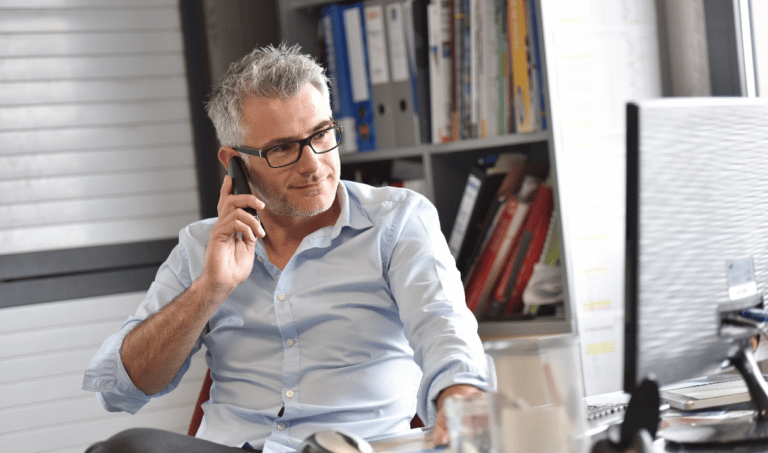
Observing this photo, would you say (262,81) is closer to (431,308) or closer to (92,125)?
(431,308)

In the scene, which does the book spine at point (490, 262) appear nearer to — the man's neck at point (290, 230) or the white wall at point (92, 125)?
the man's neck at point (290, 230)

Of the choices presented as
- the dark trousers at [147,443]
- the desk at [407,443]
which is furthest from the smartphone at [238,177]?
the desk at [407,443]

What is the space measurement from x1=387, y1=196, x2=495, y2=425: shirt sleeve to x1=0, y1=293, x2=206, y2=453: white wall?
5.23ft

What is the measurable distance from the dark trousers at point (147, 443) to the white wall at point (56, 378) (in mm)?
1620

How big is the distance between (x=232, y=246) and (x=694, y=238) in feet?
3.02

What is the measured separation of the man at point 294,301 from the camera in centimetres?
146

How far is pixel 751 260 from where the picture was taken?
0.91 meters

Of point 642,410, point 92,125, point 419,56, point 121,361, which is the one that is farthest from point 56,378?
point 642,410

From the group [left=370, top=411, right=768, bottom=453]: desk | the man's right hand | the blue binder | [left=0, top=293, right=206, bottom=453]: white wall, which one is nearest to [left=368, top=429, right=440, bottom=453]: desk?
[left=370, top=411, right=768, bottom=453]: desk

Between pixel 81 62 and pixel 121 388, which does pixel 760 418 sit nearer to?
pixel 121 388

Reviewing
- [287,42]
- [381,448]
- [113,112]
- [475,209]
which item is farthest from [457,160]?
[381,448]

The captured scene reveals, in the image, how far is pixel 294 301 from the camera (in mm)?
1505

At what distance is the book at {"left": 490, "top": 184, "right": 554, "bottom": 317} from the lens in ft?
7.27

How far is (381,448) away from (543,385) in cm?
34
